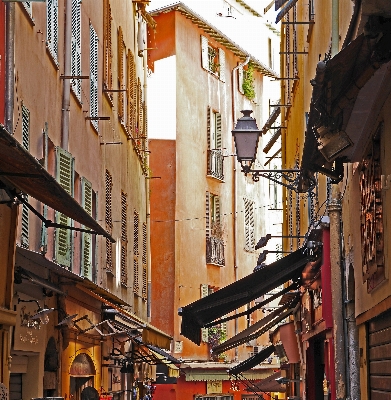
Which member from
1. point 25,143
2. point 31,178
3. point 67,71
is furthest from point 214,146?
point 31,178

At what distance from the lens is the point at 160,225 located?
111 feet

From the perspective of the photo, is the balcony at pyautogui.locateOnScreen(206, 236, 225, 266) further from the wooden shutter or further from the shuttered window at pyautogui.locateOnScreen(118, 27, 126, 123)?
the shuttered window at pyautogui.locateOnScreen(118, 27, 126, 123)

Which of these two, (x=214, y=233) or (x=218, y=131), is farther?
(x=218, y=131)

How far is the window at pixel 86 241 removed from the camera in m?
18.0

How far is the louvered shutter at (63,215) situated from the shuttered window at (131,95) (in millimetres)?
9729

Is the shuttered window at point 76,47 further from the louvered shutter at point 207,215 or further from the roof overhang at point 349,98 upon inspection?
the louvered shutter at point 207,215

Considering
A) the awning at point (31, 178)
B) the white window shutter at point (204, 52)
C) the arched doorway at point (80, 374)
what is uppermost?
the white window shutter at point (204, 52)

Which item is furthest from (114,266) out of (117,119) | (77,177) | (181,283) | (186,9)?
(186,9)

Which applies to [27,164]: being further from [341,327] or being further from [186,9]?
[186,9]

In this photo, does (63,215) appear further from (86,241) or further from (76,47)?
(76,47)

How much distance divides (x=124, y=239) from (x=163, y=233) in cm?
890

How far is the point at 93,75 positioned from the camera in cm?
1984

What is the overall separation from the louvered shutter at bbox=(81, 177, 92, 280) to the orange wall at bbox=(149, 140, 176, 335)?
592 inches

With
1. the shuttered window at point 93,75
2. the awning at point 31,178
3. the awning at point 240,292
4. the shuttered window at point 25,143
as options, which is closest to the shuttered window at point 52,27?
the shuttered window at point 25,143
